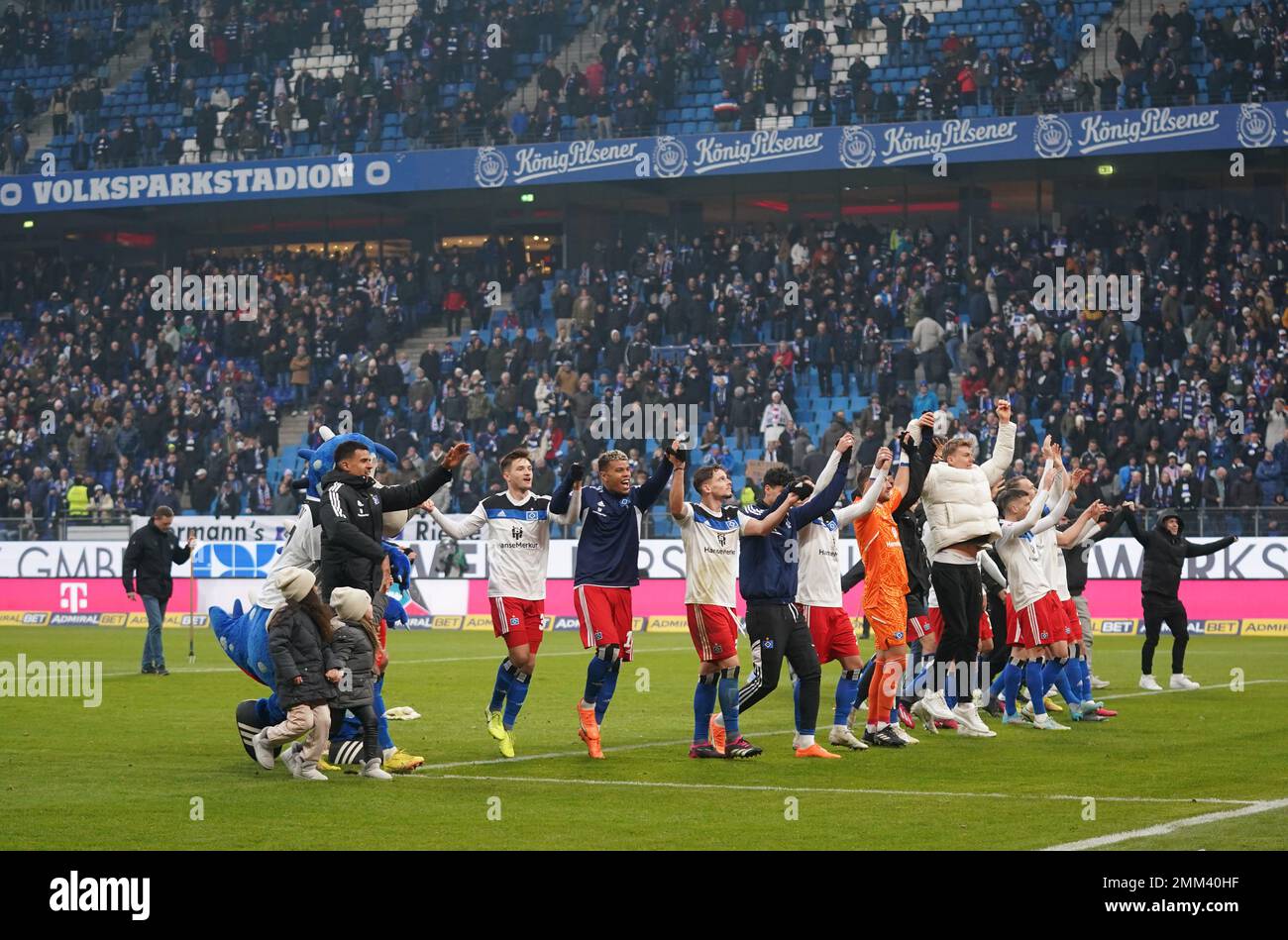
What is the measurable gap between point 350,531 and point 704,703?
3.20m

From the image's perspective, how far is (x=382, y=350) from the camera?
1674 inches

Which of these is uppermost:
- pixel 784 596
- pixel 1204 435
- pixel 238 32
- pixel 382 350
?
pixel 238 32

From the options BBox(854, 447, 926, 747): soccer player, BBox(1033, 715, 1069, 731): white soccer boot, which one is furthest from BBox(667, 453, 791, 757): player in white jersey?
BBox(1033, 715, 1069, 731): white soccer boot

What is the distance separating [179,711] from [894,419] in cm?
2040

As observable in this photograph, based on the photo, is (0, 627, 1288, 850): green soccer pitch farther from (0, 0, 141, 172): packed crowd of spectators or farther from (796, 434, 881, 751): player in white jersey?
(0, 0, 141, 172): packed crowd of spectators

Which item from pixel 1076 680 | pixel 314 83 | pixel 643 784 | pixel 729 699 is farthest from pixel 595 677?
pixel 314 83

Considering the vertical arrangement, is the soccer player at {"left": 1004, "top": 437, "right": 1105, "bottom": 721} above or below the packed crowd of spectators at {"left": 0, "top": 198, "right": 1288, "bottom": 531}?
below

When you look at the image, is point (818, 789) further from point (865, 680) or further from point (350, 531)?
point (865, 680)

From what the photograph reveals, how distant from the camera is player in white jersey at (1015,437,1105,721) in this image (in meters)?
16.3
